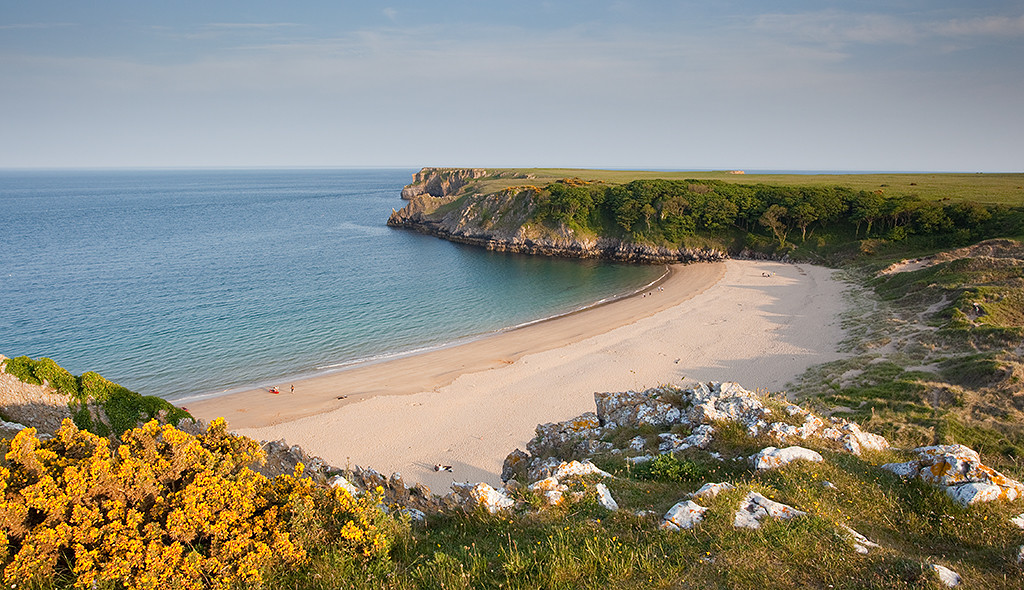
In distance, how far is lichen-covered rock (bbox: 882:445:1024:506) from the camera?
8.48 metres

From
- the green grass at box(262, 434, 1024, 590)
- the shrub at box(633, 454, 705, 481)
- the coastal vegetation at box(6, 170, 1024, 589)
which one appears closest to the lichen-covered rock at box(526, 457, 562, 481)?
the coastal vegetation at box(6, 170, 1024, 589)

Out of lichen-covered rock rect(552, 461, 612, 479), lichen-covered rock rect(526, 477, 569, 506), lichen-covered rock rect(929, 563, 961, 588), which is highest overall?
lichen-covered rock rect(929, 563, 961, 588)

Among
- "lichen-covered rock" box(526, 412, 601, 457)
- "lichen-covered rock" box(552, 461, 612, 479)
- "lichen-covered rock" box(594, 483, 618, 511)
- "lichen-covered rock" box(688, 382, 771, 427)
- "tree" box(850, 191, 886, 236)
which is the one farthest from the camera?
"tree" box(850, 191, 886, 236)

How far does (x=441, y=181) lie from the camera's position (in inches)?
6280

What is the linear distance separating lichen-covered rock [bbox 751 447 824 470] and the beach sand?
12.6 metres

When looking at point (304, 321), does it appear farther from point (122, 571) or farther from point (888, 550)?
point (888, 550)

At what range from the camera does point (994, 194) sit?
2837 inches

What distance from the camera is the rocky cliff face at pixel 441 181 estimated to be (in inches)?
6019

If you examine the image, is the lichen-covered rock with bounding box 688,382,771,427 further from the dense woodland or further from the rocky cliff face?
the rocky cliff face

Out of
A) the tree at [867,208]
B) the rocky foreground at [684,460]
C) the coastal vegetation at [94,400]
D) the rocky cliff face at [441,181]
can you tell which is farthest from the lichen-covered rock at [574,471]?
A: the rocky cliff face at [441,181]

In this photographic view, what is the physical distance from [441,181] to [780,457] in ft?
516

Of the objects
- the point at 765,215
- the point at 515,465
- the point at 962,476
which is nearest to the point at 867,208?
the point at 765,215

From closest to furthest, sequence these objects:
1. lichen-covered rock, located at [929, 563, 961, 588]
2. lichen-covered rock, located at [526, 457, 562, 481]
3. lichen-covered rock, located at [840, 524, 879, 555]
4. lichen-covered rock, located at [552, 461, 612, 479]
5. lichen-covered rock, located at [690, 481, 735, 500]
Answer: lichen-covered rock, located at [929, 563, 961, 588]
lichen-covered rock, located at [840, 524, 879, 555]
lichen-covered rock, located at [690, 481, 735, 500]
lichen-covered rock, located at [552, 461, 612, 479]
lichen-covered rock, located at [526, 457, 562, 481]

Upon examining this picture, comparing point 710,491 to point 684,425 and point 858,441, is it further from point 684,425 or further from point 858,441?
Answer: point 858,441
